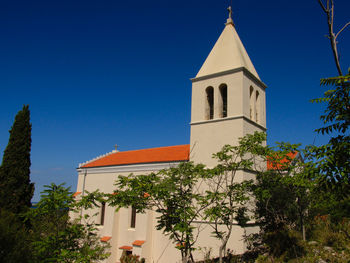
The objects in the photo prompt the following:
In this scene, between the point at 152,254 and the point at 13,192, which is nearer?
the point at 13,192

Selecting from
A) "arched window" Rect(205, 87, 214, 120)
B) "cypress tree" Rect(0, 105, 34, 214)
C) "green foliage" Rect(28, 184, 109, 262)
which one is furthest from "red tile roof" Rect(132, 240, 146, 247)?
"green foliage" Rect(28, 184, 109, 262)

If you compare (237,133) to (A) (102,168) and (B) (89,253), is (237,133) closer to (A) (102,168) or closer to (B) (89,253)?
(B) (89,253)

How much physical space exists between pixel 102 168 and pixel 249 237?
56.3 feet

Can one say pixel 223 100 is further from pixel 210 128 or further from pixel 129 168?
pixel 129 168

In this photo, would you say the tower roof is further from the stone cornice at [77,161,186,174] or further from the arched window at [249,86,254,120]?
the stone cornice at [77,161,186,174]

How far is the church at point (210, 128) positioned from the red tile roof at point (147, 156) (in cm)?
12

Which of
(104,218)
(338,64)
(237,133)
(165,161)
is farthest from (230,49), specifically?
(104,218)

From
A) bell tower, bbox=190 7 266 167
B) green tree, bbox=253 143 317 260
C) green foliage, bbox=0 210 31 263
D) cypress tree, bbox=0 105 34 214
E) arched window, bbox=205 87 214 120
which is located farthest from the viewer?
arched window, bbox=205 87 214 120

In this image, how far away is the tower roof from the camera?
20869 millimetres

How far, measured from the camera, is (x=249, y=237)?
17203 millimetres

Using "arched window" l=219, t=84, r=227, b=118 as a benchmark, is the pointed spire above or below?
above

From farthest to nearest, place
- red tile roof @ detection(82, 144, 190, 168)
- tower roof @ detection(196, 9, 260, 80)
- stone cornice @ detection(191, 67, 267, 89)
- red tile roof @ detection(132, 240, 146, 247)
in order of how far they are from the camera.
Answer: red tile roof @ detection(82, 144, 190, 168) → red tile roof @ detection(132, 240, 146, 247) → tower roof @ detection(196, 9, 260, 80) → stone cornice @ detection(191, 67, 267, 89)

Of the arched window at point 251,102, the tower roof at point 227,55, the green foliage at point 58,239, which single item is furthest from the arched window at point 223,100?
the green foliage at point 58,239

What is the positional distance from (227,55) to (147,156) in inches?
482
